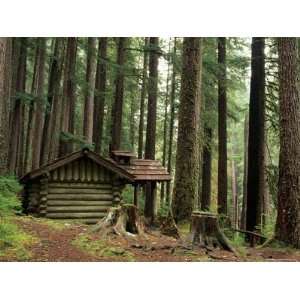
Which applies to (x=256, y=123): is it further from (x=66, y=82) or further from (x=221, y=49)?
(x=66, y=82)

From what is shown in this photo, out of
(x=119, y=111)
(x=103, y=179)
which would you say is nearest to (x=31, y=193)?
(x=103, y=179)

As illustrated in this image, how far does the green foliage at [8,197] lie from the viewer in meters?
8.40

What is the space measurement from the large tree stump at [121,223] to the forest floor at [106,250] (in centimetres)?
24

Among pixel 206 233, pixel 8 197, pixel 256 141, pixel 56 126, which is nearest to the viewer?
pixel 206 233

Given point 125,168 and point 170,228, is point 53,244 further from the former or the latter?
point 125,168

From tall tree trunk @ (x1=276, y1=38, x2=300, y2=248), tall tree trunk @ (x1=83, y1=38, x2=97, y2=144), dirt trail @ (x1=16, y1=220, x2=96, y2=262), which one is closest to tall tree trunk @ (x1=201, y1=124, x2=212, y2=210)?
tall tree trunk @ (x1=83, y1=38, x2=97, y2=144)

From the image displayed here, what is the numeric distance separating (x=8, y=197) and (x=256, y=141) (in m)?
7.09

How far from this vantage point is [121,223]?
8328mm

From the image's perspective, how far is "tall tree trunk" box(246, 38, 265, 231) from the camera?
11.7 m

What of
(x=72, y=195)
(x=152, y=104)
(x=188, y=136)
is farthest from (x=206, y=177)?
(x=72, y=195)

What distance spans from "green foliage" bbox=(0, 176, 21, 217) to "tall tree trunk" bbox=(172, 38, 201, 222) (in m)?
3.81

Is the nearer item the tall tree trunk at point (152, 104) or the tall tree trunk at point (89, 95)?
the tall tree trunk at point (89, 95)

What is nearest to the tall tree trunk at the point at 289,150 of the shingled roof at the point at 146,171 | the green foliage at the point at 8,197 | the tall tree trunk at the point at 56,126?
the shingled roof at the point at 146,171

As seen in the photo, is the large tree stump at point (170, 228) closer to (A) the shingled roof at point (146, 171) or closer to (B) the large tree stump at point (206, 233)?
(B) the large tree stump at point (206, 233)
